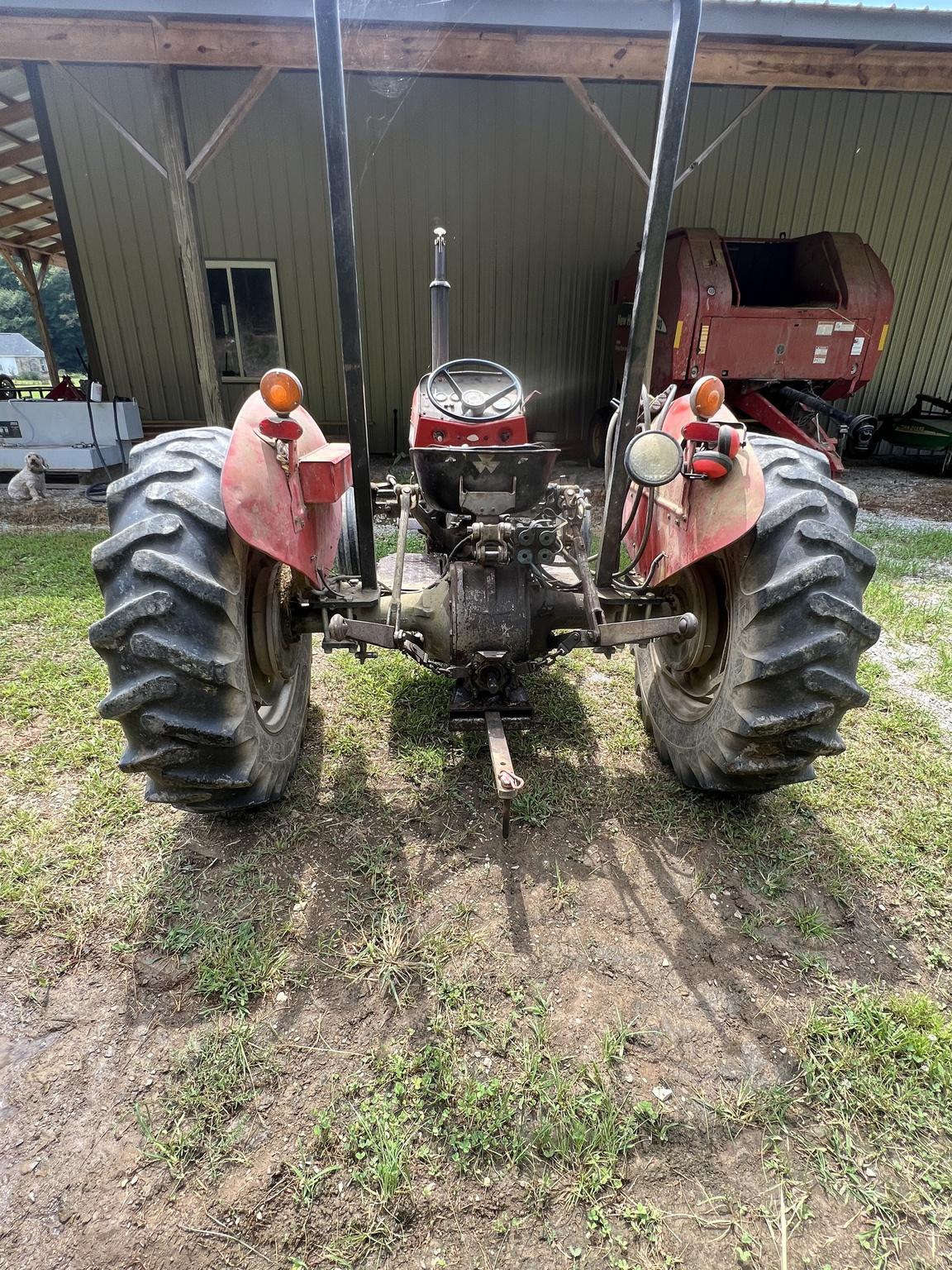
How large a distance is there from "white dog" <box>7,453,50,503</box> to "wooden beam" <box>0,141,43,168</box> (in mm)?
7415

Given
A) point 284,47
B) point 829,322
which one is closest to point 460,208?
point 284,47

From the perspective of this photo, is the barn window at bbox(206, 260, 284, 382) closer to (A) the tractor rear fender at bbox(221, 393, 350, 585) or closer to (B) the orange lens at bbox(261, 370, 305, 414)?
(A) the tractor rear fender at bbox(221, 393, 350, 585)

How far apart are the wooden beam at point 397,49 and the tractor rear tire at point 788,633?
4.71m

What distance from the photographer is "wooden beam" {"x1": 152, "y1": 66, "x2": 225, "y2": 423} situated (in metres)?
5.53

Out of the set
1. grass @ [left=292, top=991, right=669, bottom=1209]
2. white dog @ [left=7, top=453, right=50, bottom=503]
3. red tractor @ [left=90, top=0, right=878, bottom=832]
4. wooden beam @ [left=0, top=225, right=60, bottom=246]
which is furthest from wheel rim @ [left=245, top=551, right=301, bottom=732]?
wooden beam @ [left=0, top=225, right=60, bottom=246]

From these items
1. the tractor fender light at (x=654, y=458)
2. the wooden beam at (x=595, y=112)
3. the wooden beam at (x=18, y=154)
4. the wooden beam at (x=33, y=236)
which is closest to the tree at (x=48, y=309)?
the wooden beam at (x=33, y=236)

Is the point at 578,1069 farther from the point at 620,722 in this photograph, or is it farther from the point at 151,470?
the point at 151,470

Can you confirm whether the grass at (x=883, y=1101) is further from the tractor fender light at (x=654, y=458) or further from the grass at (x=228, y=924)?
the tractor fender light at (x=654, y=458)

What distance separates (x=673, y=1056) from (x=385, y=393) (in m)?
8.65

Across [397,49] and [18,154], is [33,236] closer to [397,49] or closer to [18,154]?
[18,154]

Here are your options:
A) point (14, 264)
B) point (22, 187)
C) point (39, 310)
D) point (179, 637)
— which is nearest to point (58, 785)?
point (179, 637)

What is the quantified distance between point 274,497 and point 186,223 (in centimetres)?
519

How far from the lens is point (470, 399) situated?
2.86m

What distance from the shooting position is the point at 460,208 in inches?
332
